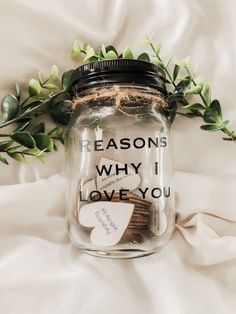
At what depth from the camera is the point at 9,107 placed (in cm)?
69

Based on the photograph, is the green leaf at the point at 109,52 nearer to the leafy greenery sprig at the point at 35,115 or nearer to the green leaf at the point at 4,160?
the leafy greenery sprig at the point at 35,115

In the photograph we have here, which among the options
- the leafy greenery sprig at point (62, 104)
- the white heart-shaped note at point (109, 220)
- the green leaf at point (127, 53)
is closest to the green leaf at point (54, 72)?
the leafy greenery sprig at point (62, 104)

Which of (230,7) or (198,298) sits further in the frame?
(230,7)

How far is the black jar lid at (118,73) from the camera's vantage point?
2.01 ft

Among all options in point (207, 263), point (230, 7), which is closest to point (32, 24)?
point (230, 7)

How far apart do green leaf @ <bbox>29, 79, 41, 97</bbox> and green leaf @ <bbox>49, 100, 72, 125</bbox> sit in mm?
33

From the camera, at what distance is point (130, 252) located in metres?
0.65

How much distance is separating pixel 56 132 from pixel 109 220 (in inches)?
6.7

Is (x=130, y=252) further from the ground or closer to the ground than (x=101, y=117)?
closer to the ground

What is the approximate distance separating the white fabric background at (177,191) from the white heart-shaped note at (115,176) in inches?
3.6

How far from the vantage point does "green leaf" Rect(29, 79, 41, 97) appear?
696mm

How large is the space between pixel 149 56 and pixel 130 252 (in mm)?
307

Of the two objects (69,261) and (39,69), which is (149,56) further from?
(69,261)

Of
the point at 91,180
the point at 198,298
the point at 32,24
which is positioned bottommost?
the point at 198,298
